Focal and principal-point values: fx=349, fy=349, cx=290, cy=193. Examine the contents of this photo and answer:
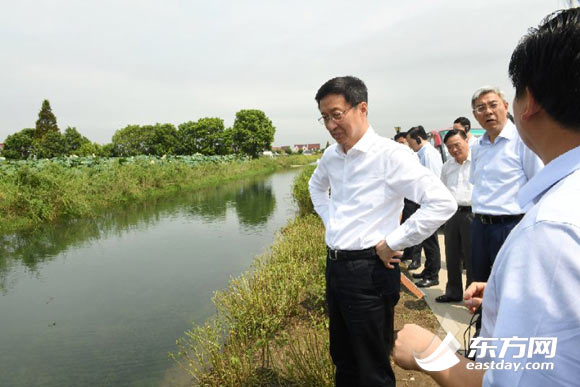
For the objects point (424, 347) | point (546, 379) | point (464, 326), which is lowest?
point (464, 326)

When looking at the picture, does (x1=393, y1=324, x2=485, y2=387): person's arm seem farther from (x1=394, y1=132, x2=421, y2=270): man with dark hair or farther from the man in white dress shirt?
(x1=394, y1=132, x2=421, y2=270): man with dark hair

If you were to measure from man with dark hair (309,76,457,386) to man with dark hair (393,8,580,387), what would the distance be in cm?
121

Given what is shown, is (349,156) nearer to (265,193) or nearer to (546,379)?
(546,379)

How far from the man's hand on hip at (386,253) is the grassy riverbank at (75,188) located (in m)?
11.4

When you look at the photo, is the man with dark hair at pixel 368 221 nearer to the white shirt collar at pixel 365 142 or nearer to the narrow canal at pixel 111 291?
the white shirt collar at pixel 365 142

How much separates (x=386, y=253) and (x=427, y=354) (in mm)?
1084

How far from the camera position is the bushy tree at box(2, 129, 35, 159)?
125 ft

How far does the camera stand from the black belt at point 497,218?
2.86 metres

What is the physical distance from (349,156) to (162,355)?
3.38m

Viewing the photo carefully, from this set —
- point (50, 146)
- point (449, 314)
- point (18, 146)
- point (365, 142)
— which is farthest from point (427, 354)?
point (18, 146)

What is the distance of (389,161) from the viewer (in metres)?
2.06

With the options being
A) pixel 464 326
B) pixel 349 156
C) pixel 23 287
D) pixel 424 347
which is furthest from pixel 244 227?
pixel 424 347

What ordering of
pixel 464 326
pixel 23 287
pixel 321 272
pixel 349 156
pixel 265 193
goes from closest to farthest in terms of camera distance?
1. pixel 349 156
2. pixel 464 326
3. pixel 321 272
4. pixel 23 287
5. pixel 265 193

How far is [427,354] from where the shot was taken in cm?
92
